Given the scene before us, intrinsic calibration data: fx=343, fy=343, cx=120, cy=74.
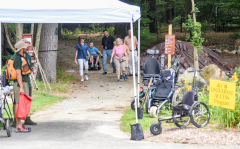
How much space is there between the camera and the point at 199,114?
21.7 ft

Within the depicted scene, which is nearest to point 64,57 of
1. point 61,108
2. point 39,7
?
point 61,108

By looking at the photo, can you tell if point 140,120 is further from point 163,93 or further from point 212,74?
point 212,74

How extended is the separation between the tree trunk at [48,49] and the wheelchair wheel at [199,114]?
25.6ft

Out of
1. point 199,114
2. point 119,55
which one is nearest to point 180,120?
point 199,114

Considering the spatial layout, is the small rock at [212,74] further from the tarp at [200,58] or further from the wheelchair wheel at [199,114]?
the wheelchair wheel at [199,114]

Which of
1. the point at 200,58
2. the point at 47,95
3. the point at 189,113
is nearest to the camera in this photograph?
the point at 189,113

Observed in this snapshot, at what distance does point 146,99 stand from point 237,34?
1778 cm

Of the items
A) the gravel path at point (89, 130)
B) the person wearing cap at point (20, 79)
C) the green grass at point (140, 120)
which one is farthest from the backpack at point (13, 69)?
the green grass at point (140, 120)

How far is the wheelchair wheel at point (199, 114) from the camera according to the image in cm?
636

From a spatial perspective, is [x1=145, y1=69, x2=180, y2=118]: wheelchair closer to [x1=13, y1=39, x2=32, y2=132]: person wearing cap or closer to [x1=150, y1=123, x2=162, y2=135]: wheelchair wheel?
[x1=150, y1=123, x2=162, y2=135]: wheelchair wheel

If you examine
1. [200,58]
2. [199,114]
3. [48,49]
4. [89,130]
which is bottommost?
[89,130]

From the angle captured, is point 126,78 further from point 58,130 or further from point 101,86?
point 58,130

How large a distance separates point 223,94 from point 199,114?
2.27 feet

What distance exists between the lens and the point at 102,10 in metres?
6.30
